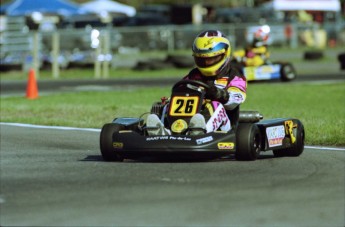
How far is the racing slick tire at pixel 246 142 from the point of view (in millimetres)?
9438

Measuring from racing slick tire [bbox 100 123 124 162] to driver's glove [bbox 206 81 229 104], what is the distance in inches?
35.9

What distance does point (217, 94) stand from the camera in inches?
389

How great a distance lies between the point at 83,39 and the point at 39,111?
72.8 ft

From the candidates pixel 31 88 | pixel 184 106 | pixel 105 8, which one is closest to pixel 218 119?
pixel 184 106

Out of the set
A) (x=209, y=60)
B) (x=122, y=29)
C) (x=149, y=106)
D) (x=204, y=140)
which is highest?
(x=209, y=60)

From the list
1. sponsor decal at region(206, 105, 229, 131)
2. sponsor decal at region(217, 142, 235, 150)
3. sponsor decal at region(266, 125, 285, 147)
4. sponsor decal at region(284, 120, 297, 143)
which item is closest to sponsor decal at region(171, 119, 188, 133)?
sponsor decal at region(206, 105, 229, 131)

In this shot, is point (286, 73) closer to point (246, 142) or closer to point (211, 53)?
point (211, 53)

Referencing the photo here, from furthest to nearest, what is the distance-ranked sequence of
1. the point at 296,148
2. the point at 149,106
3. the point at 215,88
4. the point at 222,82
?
the point at 149,106 < the point at 222,82 < the point at 296,148 < the point at 215,88

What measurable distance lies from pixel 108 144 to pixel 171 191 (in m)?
2.09

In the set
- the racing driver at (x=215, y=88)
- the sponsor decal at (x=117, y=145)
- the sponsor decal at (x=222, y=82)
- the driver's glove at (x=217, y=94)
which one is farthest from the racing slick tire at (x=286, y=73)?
the sponsor decal at (x=117, y=145)

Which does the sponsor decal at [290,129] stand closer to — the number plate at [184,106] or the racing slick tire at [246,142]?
the racing slick tire at [246,142]

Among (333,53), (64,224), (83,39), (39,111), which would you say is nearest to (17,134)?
(39,111)

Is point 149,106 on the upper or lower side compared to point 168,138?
lower

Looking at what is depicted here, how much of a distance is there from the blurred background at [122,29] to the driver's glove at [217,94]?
1877 cm
